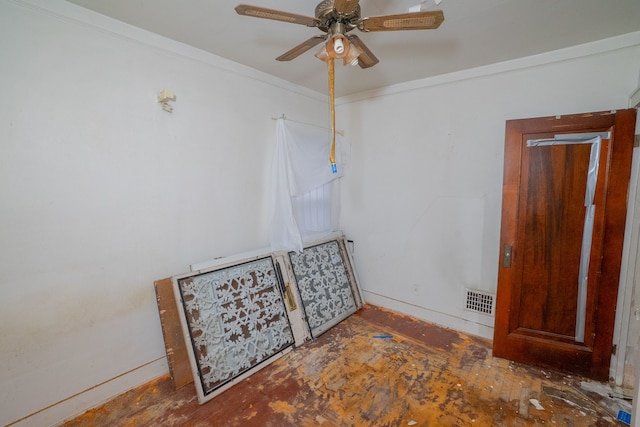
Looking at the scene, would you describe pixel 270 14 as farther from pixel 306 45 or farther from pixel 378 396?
pixel 378 396

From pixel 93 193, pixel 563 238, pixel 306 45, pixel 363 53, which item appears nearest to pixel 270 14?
pixel 306 45

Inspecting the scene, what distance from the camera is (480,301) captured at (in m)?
2.53

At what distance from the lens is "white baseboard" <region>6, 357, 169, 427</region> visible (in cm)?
158

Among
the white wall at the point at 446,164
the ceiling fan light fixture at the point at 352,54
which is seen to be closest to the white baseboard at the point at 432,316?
the white wall at the point at 446,164

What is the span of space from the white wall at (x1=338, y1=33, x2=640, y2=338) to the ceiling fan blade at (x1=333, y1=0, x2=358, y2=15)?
5.77 feet

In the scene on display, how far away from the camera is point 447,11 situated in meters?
1.59

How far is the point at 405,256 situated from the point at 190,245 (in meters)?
2.18

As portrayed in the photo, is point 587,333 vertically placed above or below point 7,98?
below

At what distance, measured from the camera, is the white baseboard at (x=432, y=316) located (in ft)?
8.40

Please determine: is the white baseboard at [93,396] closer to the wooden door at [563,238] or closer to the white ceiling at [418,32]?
the white ceiling at [418,32]

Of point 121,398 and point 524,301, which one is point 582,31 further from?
point 121,398

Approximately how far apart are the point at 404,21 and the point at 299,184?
1727mm

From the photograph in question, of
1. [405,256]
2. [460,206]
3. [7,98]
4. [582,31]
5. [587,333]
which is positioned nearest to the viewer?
[7,98]

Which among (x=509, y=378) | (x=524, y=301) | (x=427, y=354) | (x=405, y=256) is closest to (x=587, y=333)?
(x=524, y=301)
